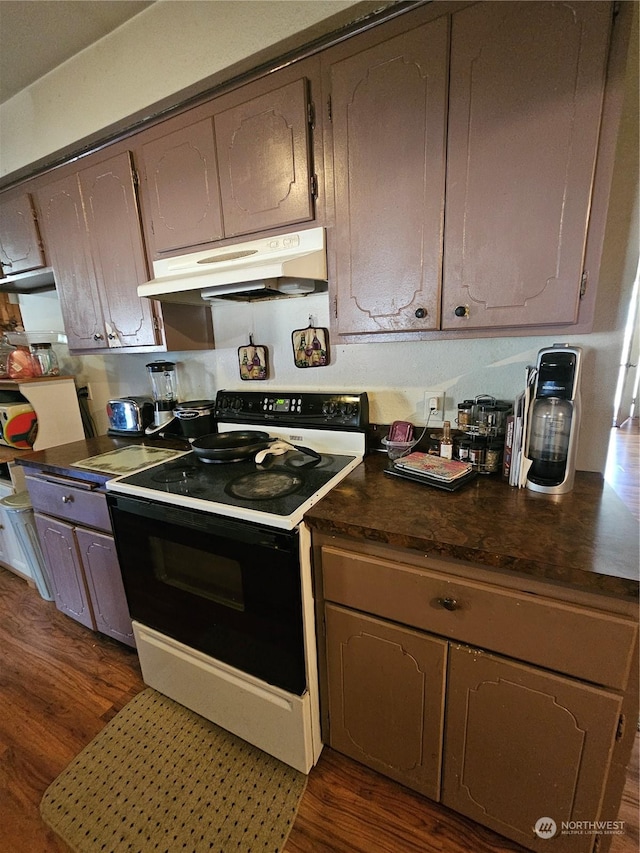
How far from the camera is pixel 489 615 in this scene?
84cm

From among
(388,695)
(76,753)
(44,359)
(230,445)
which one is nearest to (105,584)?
(76,753)

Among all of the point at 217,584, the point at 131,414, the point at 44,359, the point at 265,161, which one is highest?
the point at 265,161

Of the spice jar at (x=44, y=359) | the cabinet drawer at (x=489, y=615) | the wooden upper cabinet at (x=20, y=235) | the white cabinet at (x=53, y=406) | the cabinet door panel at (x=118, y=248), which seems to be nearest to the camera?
the cabinet drawer at (x=489, y=615)

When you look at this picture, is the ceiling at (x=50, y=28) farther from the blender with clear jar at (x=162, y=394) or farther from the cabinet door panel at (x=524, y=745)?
the cabinet door panel at (x=524, y=745)

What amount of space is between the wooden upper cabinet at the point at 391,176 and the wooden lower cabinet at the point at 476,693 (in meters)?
0.77

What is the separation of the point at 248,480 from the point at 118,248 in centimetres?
122

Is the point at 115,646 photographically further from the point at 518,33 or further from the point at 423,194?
the point at 518,33

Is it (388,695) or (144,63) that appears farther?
(144,63)

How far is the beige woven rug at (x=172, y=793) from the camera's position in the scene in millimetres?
1056

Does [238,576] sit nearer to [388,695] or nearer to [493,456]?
[388,695]

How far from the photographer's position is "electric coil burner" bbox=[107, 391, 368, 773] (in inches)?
41.0

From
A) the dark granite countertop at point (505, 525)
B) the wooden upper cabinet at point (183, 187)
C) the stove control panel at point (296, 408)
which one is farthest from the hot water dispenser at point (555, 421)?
the wooden upper cabinet at point (183, 187)

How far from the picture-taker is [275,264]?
108cm

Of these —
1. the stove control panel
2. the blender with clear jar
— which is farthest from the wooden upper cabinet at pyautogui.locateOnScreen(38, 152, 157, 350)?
the stove control panel
